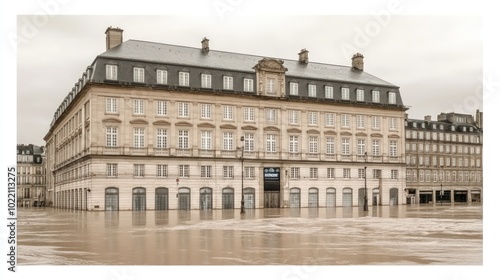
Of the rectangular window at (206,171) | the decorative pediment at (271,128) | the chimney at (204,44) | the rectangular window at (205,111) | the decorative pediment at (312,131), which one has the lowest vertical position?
the rectangular window at (206,171)

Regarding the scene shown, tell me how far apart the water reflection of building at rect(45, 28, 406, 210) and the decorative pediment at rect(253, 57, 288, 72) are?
0.11 metres

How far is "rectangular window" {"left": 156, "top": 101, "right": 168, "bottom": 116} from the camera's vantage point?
53875 mm

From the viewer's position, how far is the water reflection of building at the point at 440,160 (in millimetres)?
61781

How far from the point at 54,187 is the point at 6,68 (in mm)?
47185

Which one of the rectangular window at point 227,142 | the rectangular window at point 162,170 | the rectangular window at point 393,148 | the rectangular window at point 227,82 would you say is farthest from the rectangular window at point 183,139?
the rectangular window at point 393,148

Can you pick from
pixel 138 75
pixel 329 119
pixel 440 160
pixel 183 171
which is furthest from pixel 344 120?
pixel 440 160

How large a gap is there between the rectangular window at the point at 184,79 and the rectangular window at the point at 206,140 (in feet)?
14.7

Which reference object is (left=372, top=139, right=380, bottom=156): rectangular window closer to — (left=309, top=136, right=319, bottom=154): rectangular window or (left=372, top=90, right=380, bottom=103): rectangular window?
(left=372, top=90, right=380, bottom=103): rectangular window

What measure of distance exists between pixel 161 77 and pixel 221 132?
7.29m

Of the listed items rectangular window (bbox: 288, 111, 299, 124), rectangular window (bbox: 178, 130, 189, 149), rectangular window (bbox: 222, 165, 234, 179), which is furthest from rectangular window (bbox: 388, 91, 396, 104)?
rectangular window (bbox: 178, 130, 189, 149)

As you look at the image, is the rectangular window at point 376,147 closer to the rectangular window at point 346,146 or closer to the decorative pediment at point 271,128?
the rectangular window at point 346,146

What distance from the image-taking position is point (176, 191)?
54.3 m
